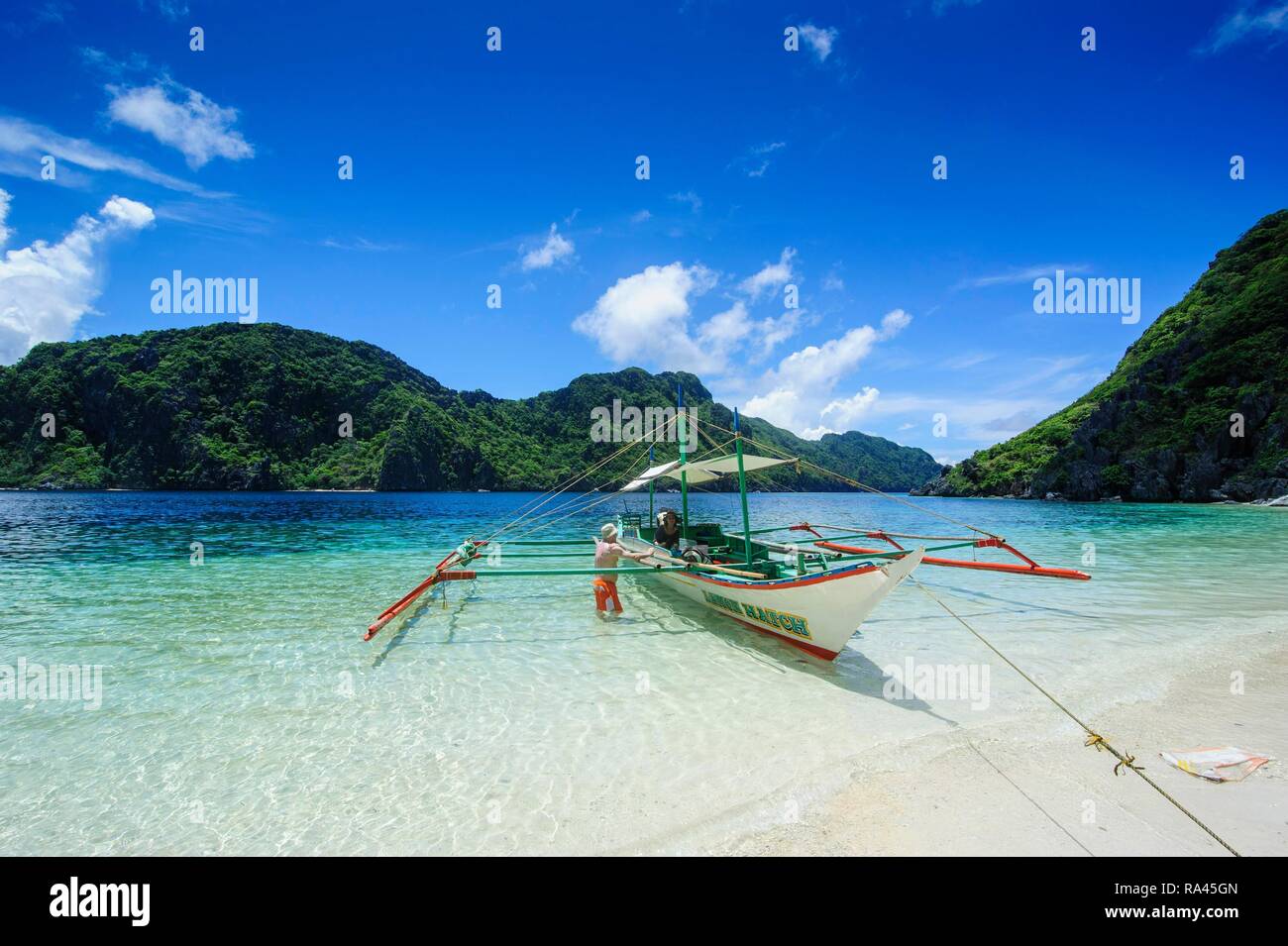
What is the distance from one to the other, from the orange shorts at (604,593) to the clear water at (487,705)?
0.51 meters

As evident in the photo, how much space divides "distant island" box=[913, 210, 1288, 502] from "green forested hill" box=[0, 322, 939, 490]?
4963cm

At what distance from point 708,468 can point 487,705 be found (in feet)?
29.8

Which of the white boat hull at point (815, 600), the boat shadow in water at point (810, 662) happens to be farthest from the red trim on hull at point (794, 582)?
the boat shadow in water at point (810, 662)

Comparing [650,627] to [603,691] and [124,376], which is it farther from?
[124,376]

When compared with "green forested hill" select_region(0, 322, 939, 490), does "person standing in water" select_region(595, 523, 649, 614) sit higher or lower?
lower

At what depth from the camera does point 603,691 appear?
7699 millimetres

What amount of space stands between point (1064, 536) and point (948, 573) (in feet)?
56.3

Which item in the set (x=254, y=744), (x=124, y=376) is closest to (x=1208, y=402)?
(x=254, y=744)

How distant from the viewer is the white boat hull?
24.0 ft
